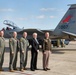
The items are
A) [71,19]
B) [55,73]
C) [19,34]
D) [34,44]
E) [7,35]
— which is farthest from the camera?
[7,35]

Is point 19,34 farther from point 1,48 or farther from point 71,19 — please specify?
point 1,48

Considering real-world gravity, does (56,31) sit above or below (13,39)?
above

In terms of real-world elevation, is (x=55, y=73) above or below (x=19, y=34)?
below

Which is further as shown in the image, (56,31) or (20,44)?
(56,31)

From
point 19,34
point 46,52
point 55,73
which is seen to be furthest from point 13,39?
point 19,34

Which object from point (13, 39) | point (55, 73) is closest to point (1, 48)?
point (13, 39)

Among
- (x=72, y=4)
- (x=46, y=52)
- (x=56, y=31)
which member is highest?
(x=72, y=4)

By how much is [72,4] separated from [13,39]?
36.5 ft

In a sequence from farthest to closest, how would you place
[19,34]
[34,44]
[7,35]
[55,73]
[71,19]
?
[7,35]
[19,34]
[71,19]
[34,44]
[55,73]

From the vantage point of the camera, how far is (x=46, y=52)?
28.0ft

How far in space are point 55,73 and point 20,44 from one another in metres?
1.97

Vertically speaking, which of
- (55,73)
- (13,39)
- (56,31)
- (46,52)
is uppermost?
(56,31)

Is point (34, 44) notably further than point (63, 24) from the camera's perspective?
No

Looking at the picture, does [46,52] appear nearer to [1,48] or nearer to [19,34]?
[1,48]
